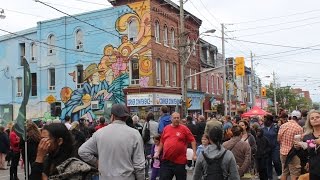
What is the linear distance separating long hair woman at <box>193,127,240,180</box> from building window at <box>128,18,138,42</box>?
27691 mm

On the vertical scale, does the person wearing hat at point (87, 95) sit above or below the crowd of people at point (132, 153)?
above

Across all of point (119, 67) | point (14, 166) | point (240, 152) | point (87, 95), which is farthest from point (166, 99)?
point (240, 152)

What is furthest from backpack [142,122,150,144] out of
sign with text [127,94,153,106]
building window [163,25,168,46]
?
building window [163,25,168,46]

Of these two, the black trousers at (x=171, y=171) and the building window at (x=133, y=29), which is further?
the building window at (x=133, y=29)

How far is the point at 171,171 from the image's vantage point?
27.7 ft

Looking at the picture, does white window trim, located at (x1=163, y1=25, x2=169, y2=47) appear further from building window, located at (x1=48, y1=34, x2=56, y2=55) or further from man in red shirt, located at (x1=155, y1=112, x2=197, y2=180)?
man in red shirt, located at (x1=155, y1=112, x2=197, y2=180)

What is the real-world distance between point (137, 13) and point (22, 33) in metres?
12.3

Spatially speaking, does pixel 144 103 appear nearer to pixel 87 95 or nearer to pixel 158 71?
pixel 158 71

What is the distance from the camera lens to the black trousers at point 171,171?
8.40 metres

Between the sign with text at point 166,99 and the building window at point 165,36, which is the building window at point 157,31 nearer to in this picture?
the building window at point 165,36

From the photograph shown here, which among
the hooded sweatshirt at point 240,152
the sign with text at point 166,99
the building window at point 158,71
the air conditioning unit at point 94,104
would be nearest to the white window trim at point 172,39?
the building window at point 158,71

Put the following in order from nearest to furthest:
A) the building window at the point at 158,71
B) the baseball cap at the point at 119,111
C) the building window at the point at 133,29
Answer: the baseball cap at the point at 119,111 < the building window at the point at 133,29 < the building window at the point at 158,71

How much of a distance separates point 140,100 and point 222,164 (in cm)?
2611

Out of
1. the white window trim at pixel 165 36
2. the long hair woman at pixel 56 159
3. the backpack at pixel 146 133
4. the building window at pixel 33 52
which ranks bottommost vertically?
the backpack at pixel 146 133
